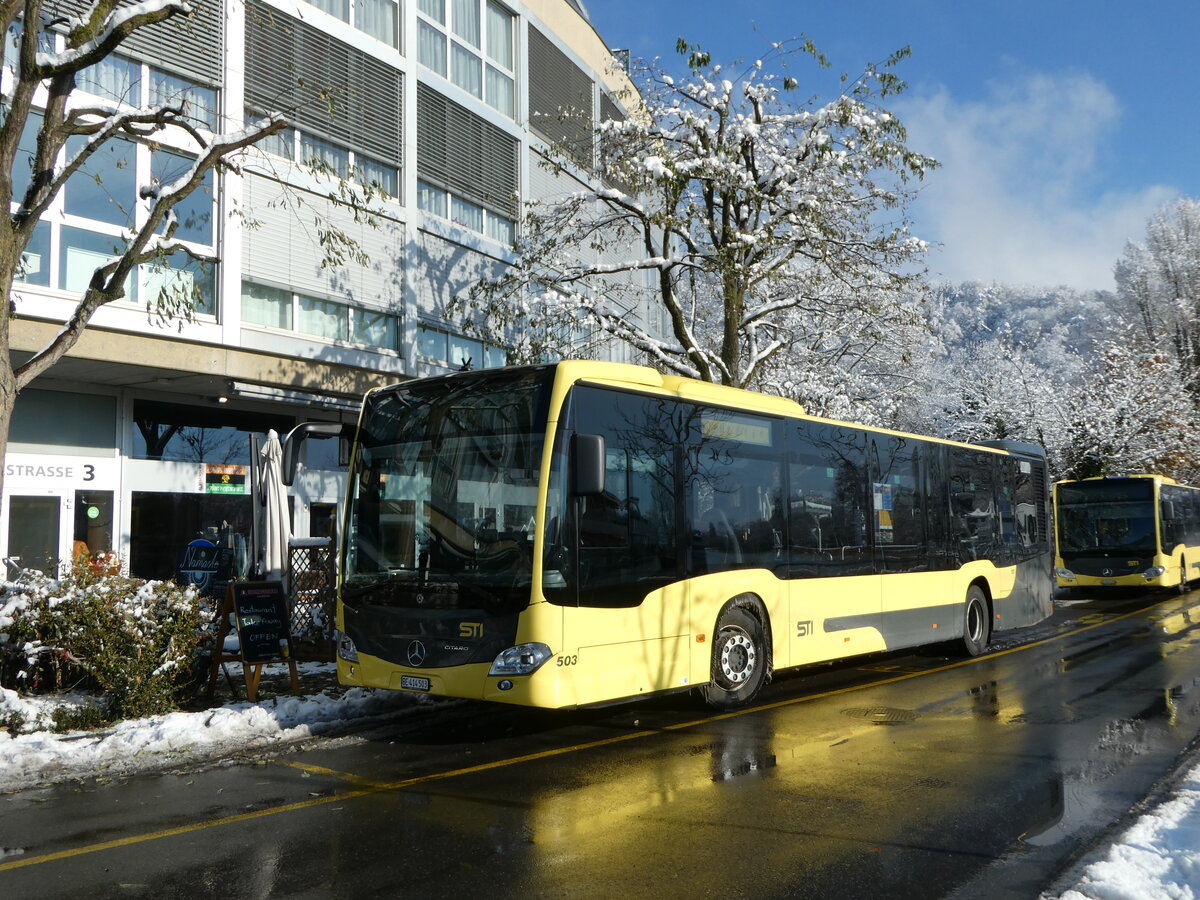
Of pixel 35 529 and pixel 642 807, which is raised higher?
pixel 35 529

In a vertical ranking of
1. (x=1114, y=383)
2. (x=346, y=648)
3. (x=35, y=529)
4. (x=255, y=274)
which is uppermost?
(x=1114, y=383)

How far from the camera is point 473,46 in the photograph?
23.5m

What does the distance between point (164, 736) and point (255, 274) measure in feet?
36.8

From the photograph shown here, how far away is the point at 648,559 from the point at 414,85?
15786mm

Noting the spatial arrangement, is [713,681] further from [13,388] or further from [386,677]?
[13,388]

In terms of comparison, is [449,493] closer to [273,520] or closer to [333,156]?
[273,520]

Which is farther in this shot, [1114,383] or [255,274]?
[1114,383]

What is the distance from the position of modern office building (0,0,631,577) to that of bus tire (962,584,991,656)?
10.3 meters

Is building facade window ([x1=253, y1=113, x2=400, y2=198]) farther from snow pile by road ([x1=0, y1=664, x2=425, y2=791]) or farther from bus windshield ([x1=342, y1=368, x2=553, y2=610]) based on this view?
A: snow pile by road ([x1=0, y1=664, x2=425, y2=791])

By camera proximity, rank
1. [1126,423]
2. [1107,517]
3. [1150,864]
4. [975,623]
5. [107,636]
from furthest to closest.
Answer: [1126,423], [1107,517], [975,623], [107,636], [1150,864]

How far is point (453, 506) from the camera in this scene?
317 inches

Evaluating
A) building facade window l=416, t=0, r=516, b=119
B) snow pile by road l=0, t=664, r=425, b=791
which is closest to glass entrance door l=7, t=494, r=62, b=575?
snow pile by road l=0, t=664, r=425, b=791

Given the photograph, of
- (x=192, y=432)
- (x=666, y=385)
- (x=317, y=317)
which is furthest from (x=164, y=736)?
(x=317, y=317)

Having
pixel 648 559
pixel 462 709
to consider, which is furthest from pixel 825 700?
pixel 462 709
